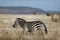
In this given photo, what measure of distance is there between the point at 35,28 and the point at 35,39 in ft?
8.42

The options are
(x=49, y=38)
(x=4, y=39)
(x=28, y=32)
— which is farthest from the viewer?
(x=28, y=32)

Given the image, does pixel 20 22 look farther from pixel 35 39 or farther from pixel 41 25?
pixel 35 39

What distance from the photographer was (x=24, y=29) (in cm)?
1388

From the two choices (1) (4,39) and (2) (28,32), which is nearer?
(1) (4,39)

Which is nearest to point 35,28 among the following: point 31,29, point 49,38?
point 31,29

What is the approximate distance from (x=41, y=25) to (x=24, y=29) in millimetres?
987

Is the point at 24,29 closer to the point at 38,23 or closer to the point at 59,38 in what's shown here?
the point at 38,23

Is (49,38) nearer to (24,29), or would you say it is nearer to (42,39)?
(42,39)

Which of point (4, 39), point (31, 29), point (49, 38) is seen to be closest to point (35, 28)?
point (31, 29)

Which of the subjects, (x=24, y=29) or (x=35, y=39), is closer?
(x=35, y=39)

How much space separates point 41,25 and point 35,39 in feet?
8.70

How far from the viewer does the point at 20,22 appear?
46.0 feet

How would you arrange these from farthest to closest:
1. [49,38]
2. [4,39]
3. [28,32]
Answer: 1. [28,32]
2. [49,38]
3. [4,39]

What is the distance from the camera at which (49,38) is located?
11.9m
